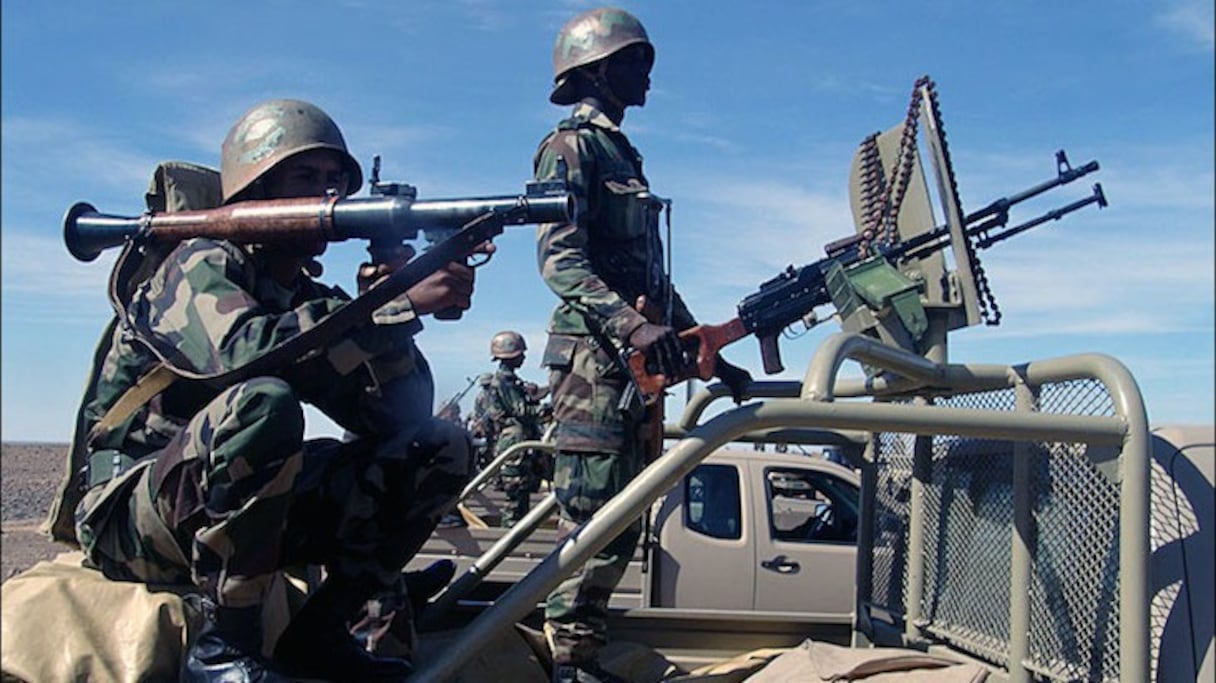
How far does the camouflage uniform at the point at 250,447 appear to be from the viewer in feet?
6.44

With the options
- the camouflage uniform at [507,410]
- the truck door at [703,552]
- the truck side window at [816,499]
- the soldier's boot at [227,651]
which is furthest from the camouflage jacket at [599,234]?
the camouflage uniform at [507,410]

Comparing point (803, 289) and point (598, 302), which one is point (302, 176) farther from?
point (803, 289)

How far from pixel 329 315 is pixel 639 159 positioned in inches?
55.3

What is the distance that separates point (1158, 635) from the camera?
89.4 inches

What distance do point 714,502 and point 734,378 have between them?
3320 millimetres

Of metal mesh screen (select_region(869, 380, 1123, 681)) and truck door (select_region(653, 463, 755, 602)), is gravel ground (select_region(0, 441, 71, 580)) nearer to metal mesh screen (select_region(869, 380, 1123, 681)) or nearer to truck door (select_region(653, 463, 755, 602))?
truck door (select_region(653, 463, 755, 602))

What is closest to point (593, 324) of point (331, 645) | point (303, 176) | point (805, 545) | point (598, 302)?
point (598, 302)

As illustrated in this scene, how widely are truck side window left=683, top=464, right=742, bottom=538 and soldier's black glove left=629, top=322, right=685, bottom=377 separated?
3529 mm

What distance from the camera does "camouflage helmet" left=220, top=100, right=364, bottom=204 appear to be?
7.93ft

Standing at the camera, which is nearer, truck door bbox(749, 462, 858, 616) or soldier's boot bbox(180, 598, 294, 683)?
soldier's boot bbox(180, 598, 294, 683)

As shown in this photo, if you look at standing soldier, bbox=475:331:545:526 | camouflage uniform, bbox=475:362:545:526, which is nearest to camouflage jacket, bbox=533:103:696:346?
standing soldier, bbox=475:331:545:526

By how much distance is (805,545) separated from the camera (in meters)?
6.32

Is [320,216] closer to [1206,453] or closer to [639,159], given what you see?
[639,159]

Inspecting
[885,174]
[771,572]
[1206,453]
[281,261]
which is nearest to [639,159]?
[885,174]
